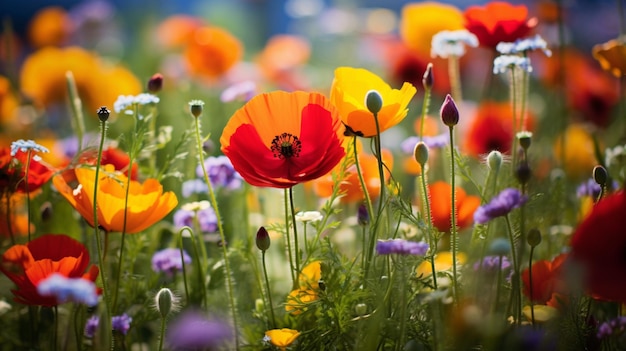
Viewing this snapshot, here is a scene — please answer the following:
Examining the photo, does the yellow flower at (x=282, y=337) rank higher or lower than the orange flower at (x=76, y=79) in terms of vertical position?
lower

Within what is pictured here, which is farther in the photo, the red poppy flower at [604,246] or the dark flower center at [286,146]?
the dark flower center at [286,146]

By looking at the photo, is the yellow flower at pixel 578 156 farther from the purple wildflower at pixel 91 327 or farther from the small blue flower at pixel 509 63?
the purple wildflower at pixel 91 327

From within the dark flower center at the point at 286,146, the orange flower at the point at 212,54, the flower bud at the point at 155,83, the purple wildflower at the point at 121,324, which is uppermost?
the orange flower at the point at 212,54

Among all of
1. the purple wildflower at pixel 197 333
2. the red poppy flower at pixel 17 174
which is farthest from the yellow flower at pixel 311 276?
the red poppy flower at pixel 17 174

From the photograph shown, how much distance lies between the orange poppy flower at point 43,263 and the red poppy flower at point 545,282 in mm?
514

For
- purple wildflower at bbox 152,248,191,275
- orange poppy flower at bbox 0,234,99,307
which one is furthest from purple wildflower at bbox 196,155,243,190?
orange poppy flower at bbox 0,234,99,307

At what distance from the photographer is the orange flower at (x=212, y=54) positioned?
2.09 meters

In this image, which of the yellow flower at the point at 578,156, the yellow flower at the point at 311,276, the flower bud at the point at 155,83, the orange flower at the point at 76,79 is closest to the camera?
the yellow flower at the point at 311,276

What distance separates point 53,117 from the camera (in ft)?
8.78

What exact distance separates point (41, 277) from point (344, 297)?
1.09ft

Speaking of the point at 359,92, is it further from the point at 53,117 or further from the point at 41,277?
the point at 53,117

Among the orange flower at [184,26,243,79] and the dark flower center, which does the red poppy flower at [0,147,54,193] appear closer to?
the dark flower center

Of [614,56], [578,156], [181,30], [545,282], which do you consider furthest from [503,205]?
[181,30]

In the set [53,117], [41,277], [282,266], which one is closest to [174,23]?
[53,117]
